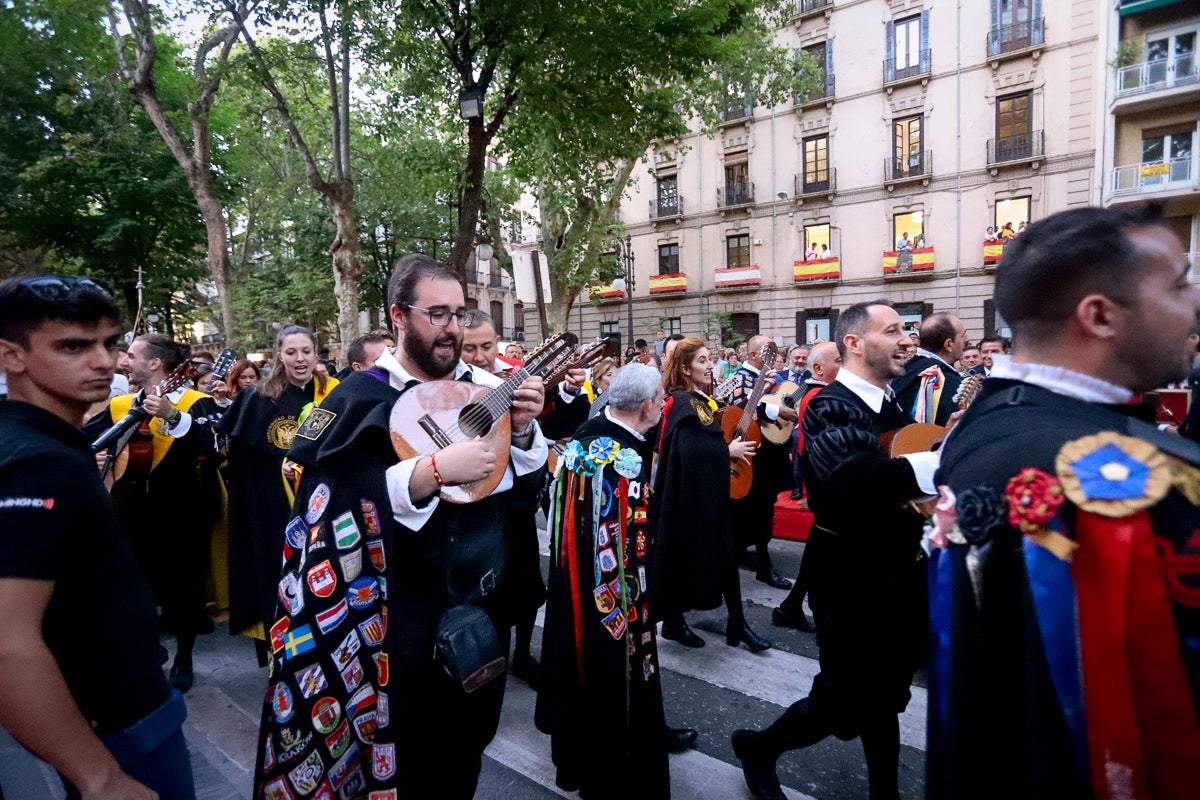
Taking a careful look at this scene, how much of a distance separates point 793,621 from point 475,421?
11.3 feet

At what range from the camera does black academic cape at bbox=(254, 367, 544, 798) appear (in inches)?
86.5

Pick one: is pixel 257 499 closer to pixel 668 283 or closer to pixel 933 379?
pixel 933 379

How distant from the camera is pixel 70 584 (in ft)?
5.11

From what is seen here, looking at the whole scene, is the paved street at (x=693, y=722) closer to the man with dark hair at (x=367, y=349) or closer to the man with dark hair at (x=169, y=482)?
the man with dark hair at (x=169, y=482)

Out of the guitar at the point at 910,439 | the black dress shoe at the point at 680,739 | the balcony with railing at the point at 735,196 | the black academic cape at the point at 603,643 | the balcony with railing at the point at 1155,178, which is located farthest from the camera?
the balcony with railing at the point at 735,196

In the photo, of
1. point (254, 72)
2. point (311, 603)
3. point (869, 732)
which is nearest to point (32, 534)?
point (311, 603)

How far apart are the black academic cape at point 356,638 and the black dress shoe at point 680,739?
53.3 inches

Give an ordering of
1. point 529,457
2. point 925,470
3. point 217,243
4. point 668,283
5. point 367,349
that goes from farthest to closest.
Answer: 1. point 668,283
2. point 217,243
3. point 367,349
4. point 529,457
5. point 925,470

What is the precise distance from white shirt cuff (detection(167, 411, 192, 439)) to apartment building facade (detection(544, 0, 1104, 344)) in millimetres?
16860

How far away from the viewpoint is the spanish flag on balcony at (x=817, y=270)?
2628cm

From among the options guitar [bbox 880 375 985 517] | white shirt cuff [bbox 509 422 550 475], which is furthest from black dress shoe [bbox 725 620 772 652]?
white shirt cuff [bbox 509 422 550 475]

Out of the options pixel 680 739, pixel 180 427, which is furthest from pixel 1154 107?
pixel 180 427

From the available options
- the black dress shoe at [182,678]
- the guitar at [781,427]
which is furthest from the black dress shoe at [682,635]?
the black dress shoe at [182,678]

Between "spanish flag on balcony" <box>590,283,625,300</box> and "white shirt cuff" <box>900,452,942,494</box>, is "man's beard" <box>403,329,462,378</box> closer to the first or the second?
"white shirt cuff" <box>900,452,942,494</box>
